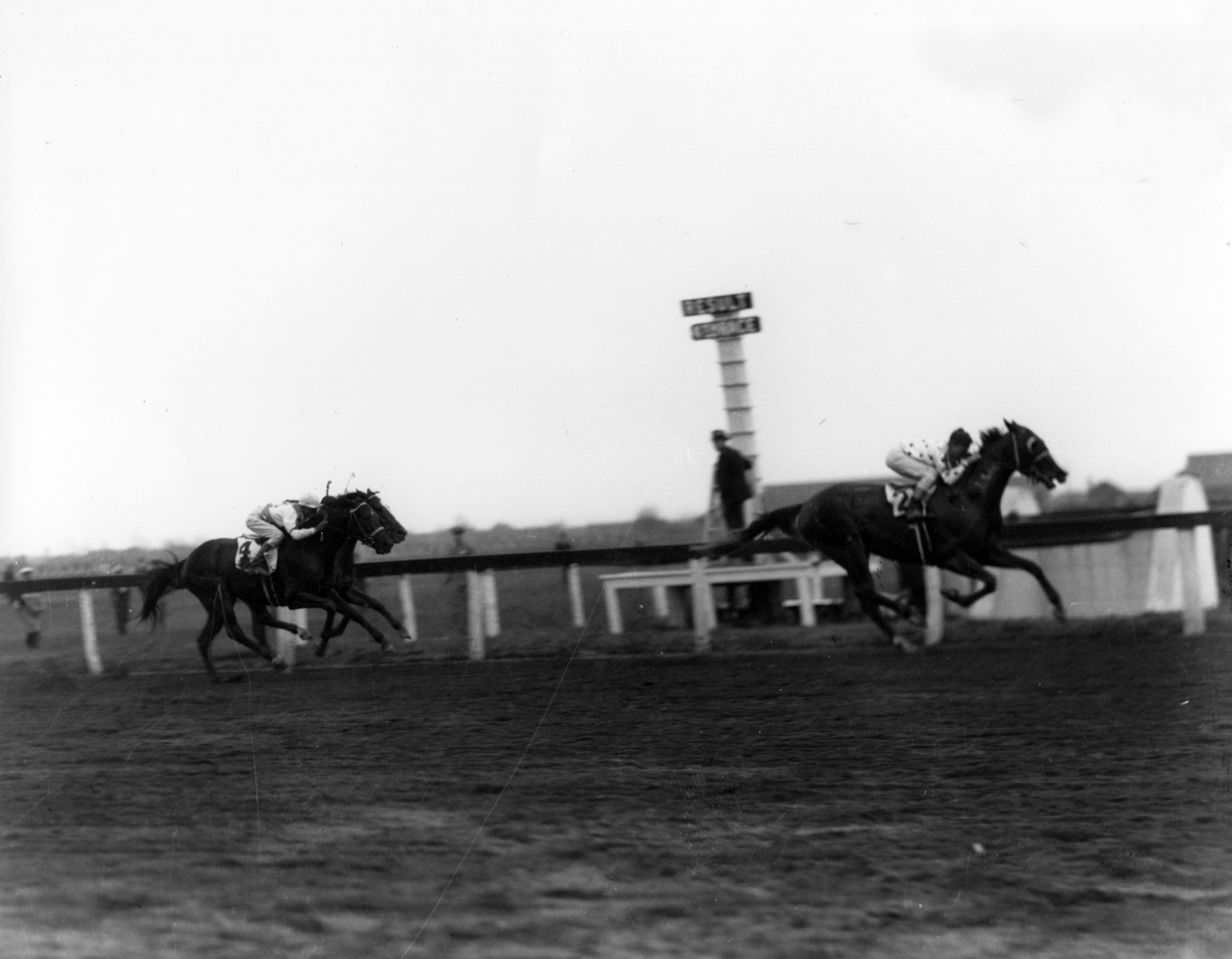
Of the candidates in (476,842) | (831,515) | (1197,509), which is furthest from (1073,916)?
(1197,509)

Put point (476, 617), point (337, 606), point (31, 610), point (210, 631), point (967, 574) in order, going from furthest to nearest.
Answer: point (31, 610), point (476, 617), point (210, 631), point (337, 606), point (967, 574)

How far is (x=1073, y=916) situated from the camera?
377cm

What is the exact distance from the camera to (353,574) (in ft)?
34.1

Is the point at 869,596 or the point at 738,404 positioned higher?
the point at 738,404

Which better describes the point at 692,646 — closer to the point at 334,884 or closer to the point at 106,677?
the point at 106,677

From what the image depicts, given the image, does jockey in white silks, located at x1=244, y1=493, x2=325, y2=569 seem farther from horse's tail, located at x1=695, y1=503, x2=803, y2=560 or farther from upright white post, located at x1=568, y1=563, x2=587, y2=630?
horse's tail, located at x1=695, y1=503, x2=803, y2=560

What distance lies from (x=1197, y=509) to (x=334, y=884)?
8.46 meters

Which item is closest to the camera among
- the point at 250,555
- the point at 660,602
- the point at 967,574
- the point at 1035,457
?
the point at 1035,457

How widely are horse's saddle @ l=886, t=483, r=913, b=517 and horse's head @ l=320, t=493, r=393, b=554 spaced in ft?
12.1

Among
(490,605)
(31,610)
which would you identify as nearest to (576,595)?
(490,605)

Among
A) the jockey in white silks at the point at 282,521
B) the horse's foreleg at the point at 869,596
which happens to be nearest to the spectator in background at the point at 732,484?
the horse's foreleg at the point at 869,596

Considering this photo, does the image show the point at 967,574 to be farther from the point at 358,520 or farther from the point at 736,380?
the point at 358,520

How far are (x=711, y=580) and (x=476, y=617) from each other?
6.40ft

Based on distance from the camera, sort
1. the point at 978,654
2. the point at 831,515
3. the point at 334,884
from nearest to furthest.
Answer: the point at 334,884, the point at 978,654, the point at 831,515
